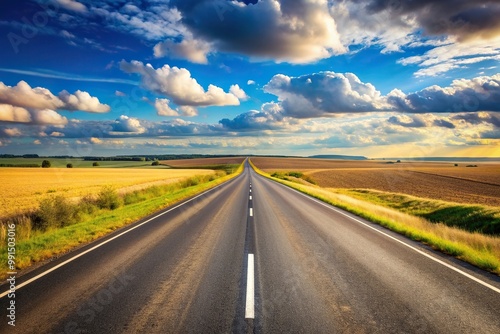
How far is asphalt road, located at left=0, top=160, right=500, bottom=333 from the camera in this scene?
12.9ft

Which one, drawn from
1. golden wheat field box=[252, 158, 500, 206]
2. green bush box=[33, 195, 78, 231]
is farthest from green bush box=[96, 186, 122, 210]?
golden wheat field box=[252, 158, 500, 206]

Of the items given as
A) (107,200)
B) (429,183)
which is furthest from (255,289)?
(429,183)

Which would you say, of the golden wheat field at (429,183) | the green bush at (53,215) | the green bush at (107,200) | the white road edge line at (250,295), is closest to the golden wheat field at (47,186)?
the green bush at (107,200)

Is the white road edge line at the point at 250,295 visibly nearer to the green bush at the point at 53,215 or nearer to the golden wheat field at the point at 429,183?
the green bush at the point at 53,215

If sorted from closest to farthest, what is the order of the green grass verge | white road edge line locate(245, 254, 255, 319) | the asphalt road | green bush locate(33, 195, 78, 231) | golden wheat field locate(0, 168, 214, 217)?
the asphalt road
white road edge line locate(245, 254, 255, 319)
green bush locate(33, 195, 78, 231)
the green grass verge
golden wheat field locate(0, 168, 214, 217)

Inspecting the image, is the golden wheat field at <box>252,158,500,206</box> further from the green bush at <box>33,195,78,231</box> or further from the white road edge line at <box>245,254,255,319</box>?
the green bush at <box>33,195,78,231</box>

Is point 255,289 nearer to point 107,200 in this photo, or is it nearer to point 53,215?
point 53,215

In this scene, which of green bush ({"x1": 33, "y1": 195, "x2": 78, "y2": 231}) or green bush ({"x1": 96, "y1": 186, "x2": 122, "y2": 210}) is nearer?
green bush ({"x1": 33, "y1": 195, "x2": 78, "y2": 231})

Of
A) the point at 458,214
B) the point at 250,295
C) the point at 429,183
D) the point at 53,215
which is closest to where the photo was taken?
the point at 250,295

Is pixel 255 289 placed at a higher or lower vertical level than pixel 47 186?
higher

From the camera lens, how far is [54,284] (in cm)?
529

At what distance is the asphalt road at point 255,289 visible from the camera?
3.94 meters

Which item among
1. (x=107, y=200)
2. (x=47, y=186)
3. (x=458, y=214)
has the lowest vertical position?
(x=458, y=214)

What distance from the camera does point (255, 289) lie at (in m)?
5.00
